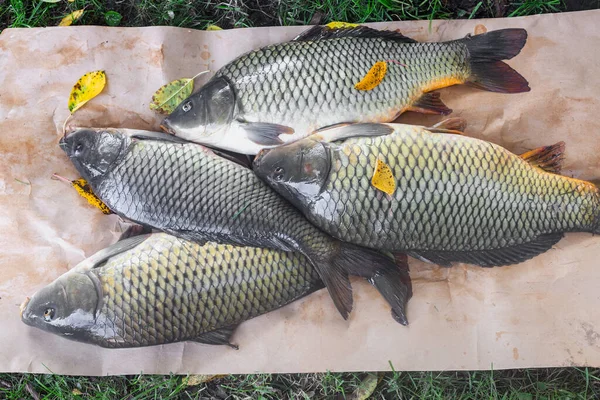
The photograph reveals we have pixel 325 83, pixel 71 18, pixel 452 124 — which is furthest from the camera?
pixel 71 18

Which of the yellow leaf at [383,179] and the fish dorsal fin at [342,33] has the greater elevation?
the fish dorsal fin at [342,33]

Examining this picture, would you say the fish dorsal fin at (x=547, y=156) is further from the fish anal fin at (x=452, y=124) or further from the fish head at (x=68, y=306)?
the fish head at (x=68, y=306)

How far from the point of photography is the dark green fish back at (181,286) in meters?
2.04

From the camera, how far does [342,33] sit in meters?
2.24

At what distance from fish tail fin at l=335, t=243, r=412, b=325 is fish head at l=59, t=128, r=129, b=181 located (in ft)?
3.36

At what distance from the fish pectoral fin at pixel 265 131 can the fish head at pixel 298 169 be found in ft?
0.25

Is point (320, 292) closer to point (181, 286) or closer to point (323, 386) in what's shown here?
point (323, 386)

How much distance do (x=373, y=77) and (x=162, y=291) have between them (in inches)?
48.0

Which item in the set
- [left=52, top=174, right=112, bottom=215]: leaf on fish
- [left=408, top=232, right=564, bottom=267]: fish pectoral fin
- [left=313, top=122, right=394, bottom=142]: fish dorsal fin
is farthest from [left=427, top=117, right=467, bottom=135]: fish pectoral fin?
[left=52, top=174, right=112, bottom=215]: leaf on fish

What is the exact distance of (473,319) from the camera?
2.27 metres

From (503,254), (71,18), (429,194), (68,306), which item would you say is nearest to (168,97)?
(71,18)

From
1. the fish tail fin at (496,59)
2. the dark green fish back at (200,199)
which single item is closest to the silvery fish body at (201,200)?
the dark green fish back at (200,199)

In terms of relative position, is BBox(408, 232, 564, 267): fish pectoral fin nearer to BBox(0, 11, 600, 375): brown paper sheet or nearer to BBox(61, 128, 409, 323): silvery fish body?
BBox(0, 11, 600, 375): brown paper sheet

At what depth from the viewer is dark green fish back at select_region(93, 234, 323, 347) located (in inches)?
80.2
